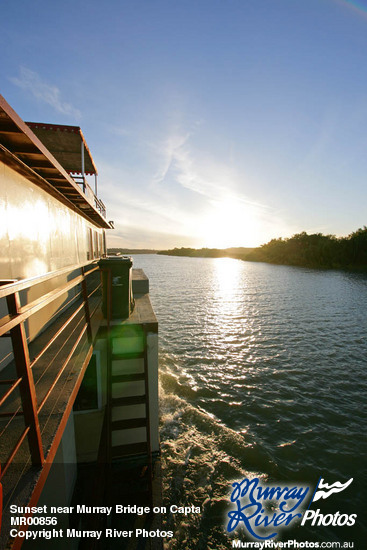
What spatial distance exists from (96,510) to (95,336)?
3.54 m

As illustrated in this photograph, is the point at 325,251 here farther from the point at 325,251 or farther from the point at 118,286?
the point at 118,286

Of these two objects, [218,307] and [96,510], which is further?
[218,307]

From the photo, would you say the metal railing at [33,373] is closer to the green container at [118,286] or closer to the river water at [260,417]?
the green container at [118,286]

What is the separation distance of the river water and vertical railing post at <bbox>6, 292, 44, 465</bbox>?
5463 millimetres

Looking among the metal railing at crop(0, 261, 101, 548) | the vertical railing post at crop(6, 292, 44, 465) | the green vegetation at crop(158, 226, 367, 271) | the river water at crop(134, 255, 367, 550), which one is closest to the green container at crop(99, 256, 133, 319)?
the metal railing at crop(0, 261, 101, 548)

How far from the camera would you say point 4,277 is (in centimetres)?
413

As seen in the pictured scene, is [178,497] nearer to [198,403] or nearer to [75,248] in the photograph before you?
[198,403]

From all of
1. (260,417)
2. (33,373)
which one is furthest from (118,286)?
(260,417)

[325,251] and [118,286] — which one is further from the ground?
[325,251]

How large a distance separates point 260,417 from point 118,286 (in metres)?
7.45

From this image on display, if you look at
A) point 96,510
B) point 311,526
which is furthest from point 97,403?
point 311,526

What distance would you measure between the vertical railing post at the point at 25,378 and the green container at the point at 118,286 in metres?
4.22

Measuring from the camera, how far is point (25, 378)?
2.04 meters

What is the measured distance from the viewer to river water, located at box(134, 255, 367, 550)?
636 centimetres
